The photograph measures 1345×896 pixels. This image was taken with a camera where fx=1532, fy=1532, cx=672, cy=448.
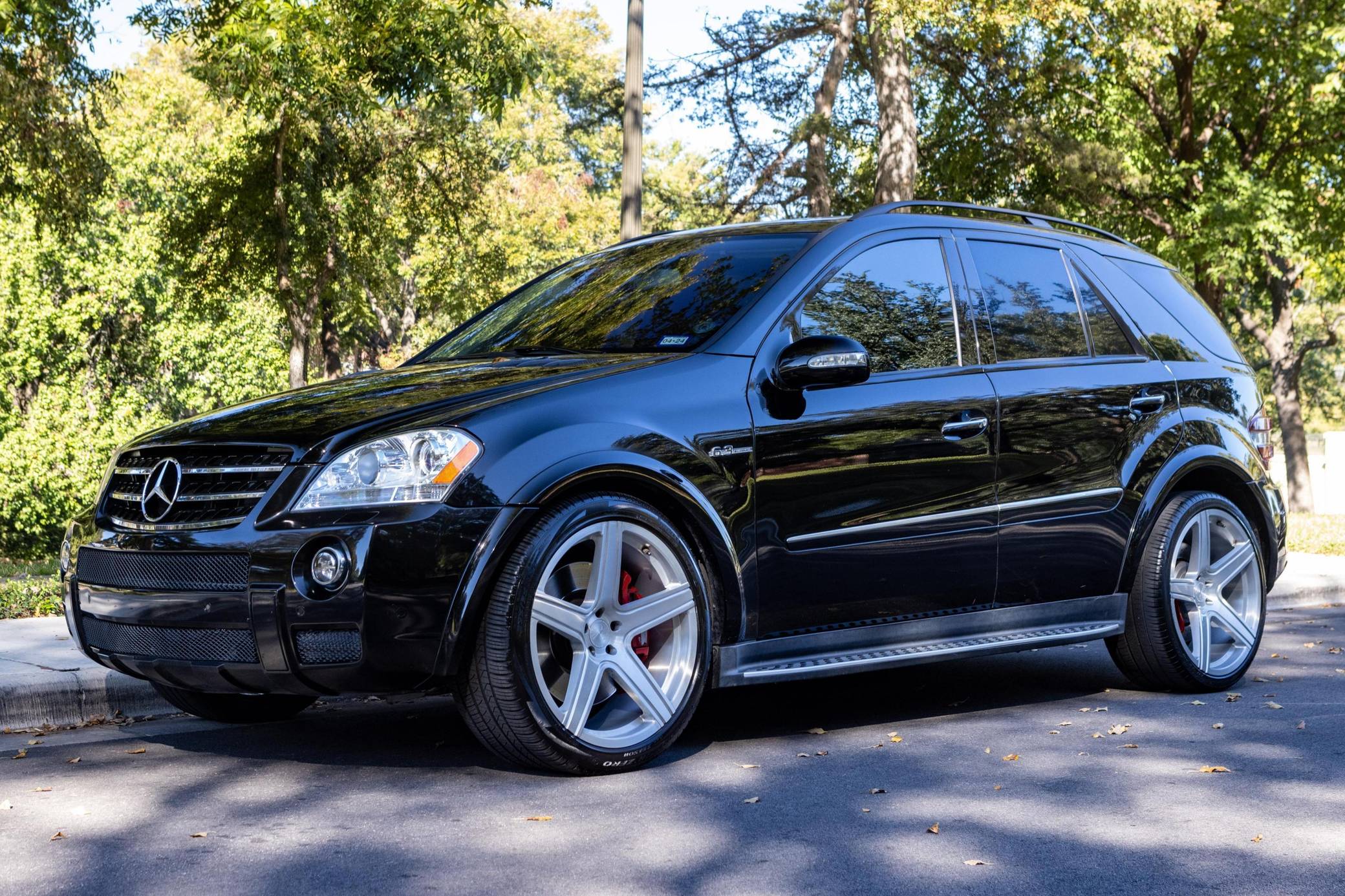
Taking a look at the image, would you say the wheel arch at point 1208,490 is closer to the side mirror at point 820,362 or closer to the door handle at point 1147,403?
the door handle at point 1147,403

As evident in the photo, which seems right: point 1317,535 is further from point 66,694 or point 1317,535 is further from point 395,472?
point 395,472

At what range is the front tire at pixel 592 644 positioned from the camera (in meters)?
4.51

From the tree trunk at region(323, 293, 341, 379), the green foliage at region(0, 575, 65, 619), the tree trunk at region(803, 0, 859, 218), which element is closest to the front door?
the green foliage at region(0, 575, 65, 619)

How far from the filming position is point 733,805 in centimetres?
442

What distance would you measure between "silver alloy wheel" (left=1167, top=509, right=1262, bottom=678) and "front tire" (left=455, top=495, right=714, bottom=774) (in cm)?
256

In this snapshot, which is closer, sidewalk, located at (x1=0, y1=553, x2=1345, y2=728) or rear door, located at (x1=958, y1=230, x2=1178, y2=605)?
rear door, located at (x1=958, y1=230, x2=1178, y2=605)

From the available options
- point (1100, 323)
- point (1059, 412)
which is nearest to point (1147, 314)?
point (1100, 323)

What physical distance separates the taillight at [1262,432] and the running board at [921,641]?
1.23m

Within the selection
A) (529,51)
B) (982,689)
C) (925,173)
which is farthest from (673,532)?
(925,173)

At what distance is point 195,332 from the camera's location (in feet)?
123

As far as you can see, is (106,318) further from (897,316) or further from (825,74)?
(897,316)

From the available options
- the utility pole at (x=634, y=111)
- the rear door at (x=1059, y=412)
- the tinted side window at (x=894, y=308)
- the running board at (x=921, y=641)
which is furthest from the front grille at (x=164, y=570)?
the utility pole at (x=634, y=111)

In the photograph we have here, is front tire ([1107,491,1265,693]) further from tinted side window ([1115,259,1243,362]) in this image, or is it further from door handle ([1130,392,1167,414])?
tinted side window ([1115,259,1243,362])

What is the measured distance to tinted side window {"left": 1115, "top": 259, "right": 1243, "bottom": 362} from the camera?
695cm
